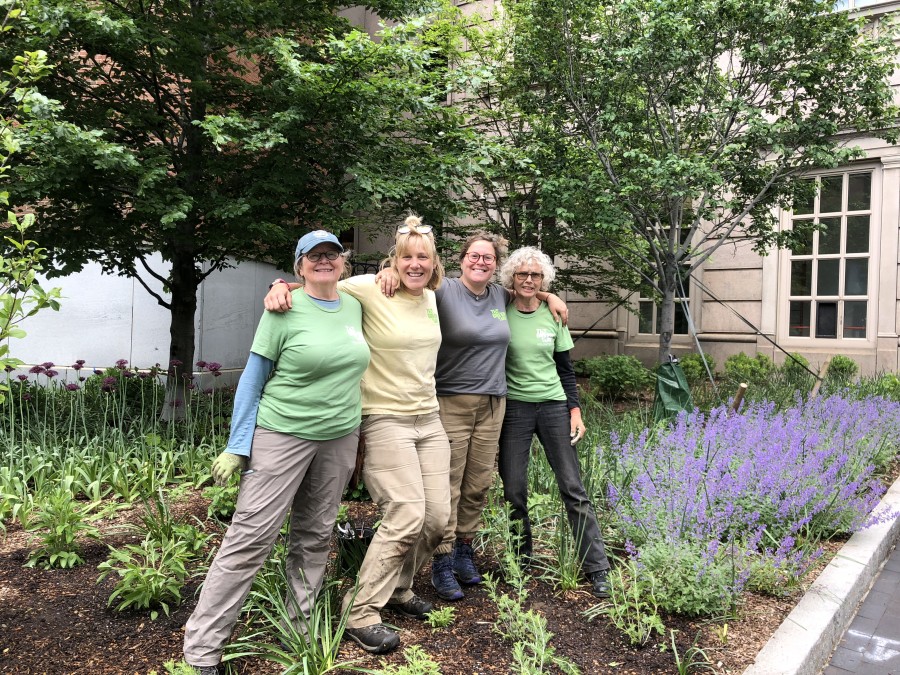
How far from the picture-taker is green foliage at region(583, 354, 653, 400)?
10.4 m

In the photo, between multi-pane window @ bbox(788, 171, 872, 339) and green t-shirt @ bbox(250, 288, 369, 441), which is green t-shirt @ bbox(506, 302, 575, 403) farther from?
multi-pane window @ bbox(788, 171, 872, 339)

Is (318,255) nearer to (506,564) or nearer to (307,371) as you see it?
(307,371)

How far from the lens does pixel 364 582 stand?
2859 millimetres

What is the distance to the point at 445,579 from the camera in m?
3.39

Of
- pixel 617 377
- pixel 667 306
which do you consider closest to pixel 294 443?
pixel 667 306

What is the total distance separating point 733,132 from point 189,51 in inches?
277

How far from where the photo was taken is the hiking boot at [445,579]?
3342mm

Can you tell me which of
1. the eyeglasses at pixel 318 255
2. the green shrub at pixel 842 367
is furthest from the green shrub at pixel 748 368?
the eyeglasses at pixel 318 255

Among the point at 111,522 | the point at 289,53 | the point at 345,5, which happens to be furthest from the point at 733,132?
the point at 111,522

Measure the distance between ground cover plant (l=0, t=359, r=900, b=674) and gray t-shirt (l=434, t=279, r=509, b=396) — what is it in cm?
87

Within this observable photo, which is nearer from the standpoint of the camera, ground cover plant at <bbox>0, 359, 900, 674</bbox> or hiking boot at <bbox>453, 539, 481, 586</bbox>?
ground cover plant at <bbox>0, 359, 900, 674</bbox>

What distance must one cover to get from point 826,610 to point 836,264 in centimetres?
1010

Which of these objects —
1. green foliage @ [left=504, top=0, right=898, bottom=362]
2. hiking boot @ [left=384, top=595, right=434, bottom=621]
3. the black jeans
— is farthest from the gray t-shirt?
green foliage @ [left=504, top=0, right=898, bottom=362]

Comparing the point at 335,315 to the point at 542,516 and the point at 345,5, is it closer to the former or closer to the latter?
the point at 542,516
